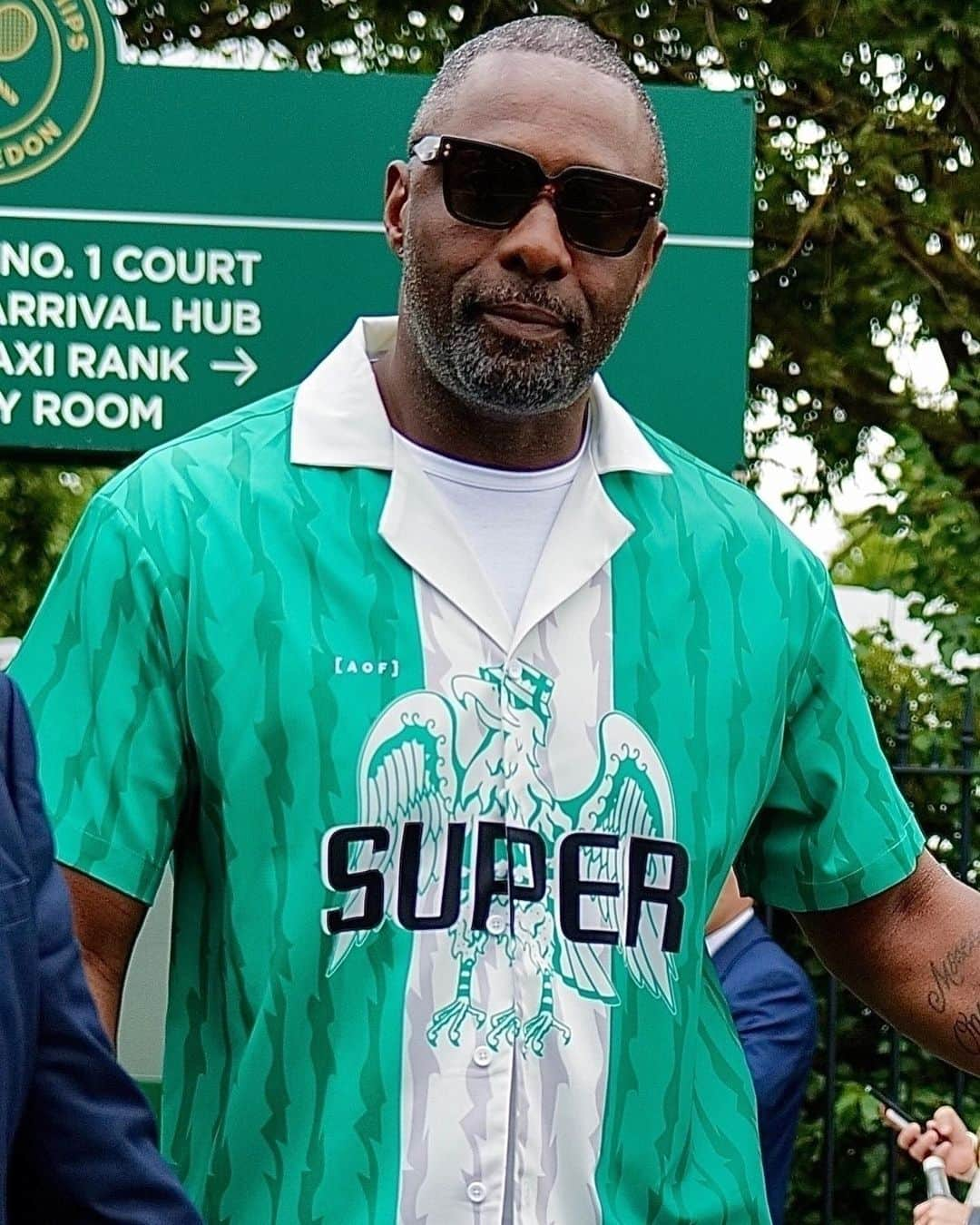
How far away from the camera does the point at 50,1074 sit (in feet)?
5.35

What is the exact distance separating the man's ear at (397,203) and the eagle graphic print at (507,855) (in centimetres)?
57

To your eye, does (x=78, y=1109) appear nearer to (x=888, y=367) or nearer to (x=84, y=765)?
(x=84, y=765)

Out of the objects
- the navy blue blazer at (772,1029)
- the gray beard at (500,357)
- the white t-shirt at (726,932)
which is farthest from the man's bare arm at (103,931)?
the white t-shirt at (726,932)

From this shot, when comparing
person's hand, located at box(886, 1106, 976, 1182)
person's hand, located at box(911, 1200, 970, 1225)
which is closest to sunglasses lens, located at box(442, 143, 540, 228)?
person's hand, located at box(911, 1200, 970, 1225)

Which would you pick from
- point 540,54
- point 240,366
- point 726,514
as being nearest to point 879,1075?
point 240,366

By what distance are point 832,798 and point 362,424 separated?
27.1 inches

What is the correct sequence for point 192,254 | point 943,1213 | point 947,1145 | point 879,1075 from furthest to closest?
point 879,1075 < point 192,254 < point 947,1145 < point 943,1213

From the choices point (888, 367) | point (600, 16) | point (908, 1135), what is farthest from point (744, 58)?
point (908, 1135)

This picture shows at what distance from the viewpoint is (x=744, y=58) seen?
6.96m

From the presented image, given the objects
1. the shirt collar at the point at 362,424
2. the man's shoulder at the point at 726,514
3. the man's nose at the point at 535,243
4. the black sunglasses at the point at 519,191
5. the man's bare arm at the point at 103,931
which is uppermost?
the black sunglasses at the point at 519,191

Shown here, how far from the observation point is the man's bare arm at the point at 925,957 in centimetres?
261

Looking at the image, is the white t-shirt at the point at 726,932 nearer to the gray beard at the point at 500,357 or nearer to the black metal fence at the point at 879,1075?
the black metal fence at the point at 879,1075

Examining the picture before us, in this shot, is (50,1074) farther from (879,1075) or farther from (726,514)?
(879,1075)

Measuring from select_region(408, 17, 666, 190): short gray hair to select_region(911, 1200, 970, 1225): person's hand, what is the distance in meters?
2.31
